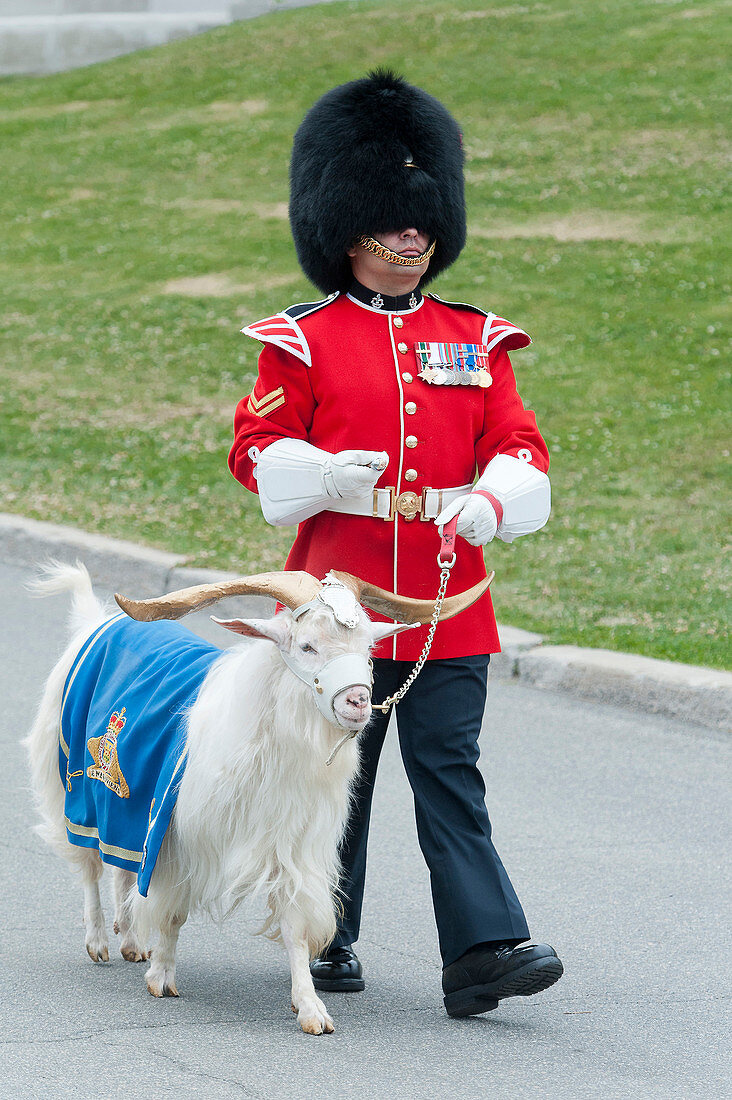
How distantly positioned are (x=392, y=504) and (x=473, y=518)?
0.31m

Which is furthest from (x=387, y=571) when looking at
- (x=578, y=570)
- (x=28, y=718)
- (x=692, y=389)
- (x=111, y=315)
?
(x=111, y=315)

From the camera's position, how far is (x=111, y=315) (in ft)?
51.8

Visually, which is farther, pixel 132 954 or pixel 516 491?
pixel 132 954

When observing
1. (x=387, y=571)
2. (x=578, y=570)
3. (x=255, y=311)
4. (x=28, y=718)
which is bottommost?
(x=28, y=718)

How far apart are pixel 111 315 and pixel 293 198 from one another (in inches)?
470

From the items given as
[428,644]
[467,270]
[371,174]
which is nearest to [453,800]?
[428,644]

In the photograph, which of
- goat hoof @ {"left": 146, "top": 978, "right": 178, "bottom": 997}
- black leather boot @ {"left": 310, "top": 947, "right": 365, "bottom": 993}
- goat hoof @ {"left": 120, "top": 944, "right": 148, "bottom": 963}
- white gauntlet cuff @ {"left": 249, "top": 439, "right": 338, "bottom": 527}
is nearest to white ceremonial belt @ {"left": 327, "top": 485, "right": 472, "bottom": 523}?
white gauntlet cuff @ {"left": 249, "top": 439, "right": 338, "bottom": 527}

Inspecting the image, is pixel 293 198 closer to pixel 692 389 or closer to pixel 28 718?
pixel 28 718

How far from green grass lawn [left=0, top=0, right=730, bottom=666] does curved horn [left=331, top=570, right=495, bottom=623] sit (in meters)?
3.75

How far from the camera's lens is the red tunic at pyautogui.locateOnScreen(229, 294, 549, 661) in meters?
3.94

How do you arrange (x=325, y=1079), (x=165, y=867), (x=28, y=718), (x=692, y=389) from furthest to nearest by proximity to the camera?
(x=692, y=389) → (x=28, y=718) → (x=165, y=867) → (x=325, y=1079)

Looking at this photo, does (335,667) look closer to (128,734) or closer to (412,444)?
(412,444)

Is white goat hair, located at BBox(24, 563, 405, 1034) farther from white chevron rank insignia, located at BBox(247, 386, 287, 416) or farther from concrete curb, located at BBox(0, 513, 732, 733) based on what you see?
concrete curb, located at BBox(0, 513, 732, 733)

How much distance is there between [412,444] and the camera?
3.93 metres
